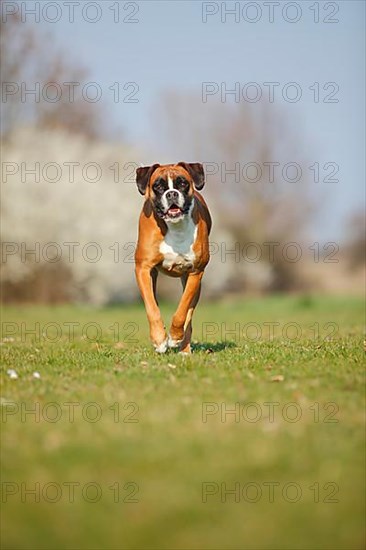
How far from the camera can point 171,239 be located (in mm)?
9766

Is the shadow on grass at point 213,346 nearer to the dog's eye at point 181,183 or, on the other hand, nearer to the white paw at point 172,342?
the white paw at point 172,342

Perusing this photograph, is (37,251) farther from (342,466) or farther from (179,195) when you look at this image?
(342,466)

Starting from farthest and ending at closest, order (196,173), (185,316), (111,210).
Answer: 1. (111,210)
2. (196,173)
3. (185,316)

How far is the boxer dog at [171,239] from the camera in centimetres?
956

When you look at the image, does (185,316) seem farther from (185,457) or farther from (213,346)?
(185,457)

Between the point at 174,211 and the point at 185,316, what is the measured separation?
117 cm

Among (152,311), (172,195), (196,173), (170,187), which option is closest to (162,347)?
(152,311)

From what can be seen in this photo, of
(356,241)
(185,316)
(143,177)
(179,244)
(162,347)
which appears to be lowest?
(356,241)

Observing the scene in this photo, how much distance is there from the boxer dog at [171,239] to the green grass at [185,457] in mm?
1613

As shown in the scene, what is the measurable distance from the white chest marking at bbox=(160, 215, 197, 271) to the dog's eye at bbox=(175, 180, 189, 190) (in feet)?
1.14

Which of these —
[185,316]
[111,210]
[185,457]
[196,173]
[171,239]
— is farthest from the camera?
[111,210]

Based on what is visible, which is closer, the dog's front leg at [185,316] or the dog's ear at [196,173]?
the dog's front leg at [185,316]

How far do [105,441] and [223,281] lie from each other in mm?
47510

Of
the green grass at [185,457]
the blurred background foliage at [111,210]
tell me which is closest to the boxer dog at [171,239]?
the green grass at [185,457]
